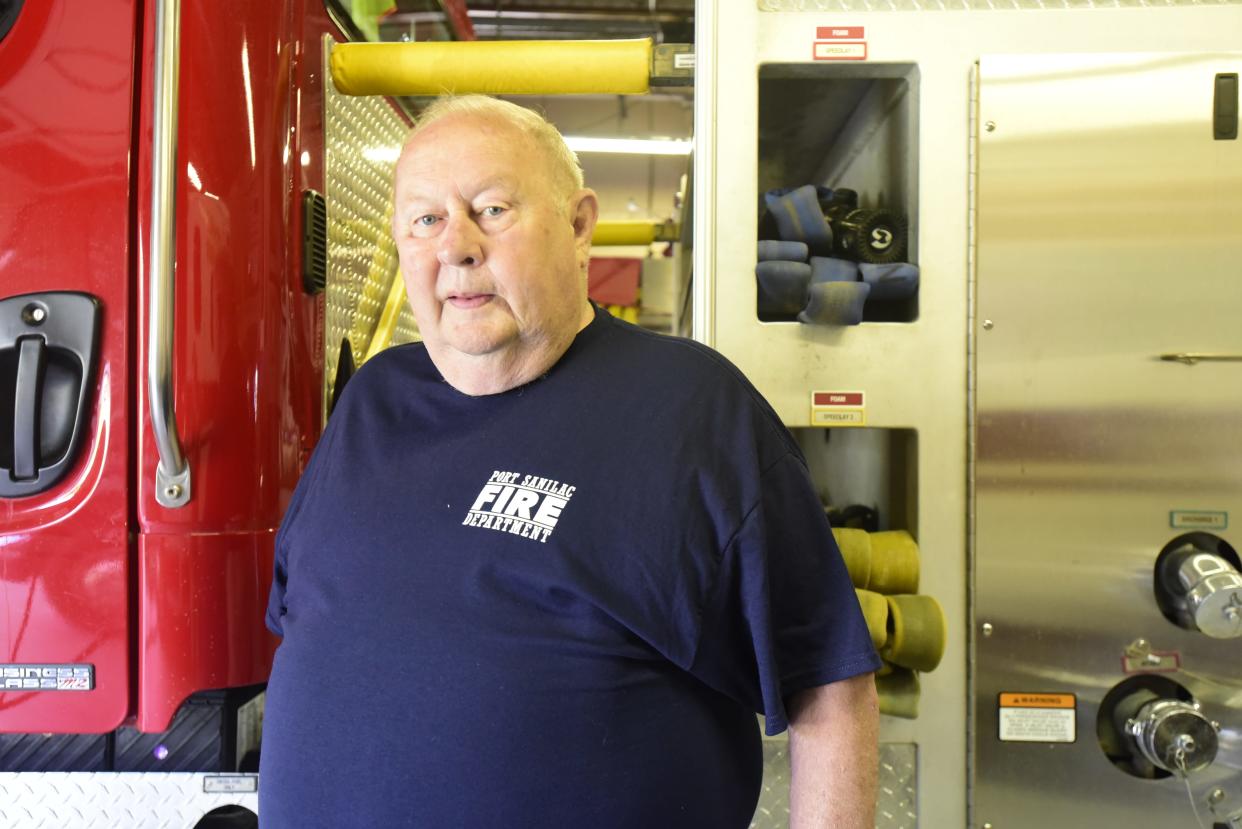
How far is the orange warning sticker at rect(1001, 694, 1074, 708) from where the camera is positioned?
Answer: 1.73 m

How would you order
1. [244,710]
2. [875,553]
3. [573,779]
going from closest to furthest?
[573,779], [875,553], [244,710]

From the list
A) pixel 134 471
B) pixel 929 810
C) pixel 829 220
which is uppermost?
pixel 829 220

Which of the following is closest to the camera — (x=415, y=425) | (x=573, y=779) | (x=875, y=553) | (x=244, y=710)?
(x=573, y=779)

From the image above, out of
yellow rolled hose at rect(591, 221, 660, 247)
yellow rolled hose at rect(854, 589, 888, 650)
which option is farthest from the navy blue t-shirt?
yellow rolled hose at rect(591, 221, 660, 247)

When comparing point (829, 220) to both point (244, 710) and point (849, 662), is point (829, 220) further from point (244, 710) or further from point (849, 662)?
point (244, 710)

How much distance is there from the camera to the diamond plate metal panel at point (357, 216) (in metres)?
1.87

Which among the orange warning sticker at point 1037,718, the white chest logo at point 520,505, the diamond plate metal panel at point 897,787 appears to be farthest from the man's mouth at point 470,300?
the orange warning sticker at point 1037,718

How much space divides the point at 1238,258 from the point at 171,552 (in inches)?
82.2

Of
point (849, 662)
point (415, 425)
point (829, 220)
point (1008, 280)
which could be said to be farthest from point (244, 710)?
point (1008, 280)

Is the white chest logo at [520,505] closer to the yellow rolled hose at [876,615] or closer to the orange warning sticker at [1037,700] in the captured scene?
the yellow rolled hose at [876,615]

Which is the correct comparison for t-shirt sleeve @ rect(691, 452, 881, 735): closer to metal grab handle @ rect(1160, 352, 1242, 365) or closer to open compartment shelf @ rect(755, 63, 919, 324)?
open compartment shelf @ rect(755, 63, 919, 324)

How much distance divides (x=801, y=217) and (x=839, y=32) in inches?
14.8

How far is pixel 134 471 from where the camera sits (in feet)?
4.88

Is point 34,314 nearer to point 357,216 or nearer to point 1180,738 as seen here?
point 357,216
